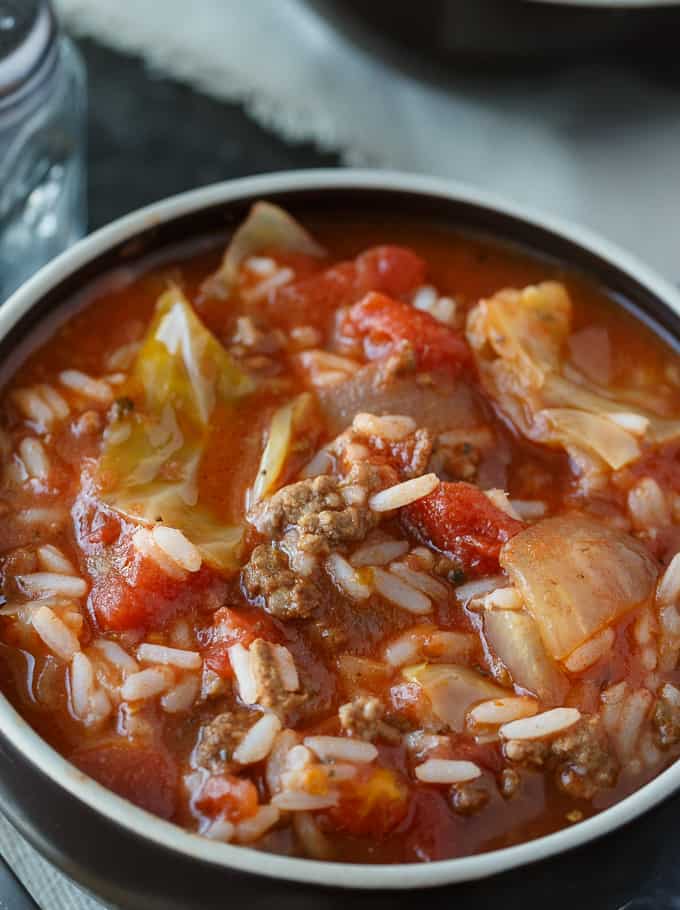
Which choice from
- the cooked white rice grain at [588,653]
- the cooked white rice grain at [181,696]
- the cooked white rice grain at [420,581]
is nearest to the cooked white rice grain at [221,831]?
the cooked white rice grain at [181,696]

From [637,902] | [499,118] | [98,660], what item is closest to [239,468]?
[98,660]

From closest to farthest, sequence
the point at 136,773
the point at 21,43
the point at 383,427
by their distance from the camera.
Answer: the point at 136,773
the point at 383,427
the point at 21,43

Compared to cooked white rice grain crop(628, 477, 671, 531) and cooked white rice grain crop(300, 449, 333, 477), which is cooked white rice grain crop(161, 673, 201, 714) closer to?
cooked white rice grain crop(300, 449, 333, 477)

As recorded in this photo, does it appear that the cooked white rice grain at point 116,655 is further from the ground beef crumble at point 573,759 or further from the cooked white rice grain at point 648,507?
the cooked white rice grain at point 648,507

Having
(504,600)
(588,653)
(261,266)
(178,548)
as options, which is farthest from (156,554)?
(261,266)

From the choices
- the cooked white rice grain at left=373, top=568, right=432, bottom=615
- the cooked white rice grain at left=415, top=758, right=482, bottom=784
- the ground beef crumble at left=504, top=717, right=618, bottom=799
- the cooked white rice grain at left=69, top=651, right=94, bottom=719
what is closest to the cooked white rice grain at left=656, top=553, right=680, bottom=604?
the ground beef crumble at left=504, top=717, right=618, bottom=799

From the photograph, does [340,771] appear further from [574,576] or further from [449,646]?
[574,576]

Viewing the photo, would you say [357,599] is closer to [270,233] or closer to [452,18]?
[270,233]
